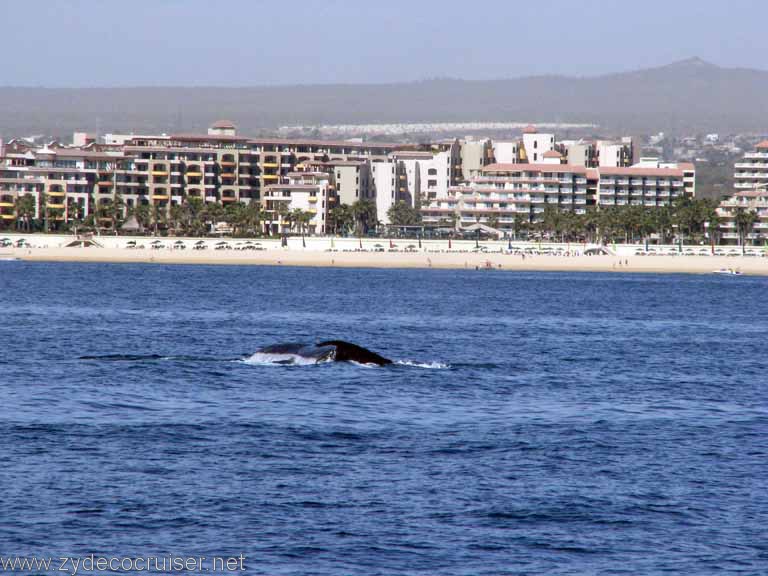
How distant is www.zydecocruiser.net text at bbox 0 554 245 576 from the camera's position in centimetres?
2052

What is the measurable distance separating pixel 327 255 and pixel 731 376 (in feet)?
491

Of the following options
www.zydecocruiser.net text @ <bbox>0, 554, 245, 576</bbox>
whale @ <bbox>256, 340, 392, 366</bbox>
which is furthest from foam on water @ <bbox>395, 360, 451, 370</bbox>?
www.zydecocruiser.net text @ <bbox>0, 554, 245, 576</bbox>

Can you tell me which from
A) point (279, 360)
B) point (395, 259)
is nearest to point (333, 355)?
point (279, 360)

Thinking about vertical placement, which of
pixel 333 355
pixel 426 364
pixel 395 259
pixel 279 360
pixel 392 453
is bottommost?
pixel 395 259

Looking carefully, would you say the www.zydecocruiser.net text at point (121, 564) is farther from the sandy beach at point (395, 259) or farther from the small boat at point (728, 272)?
the small boat at point (728, 272)

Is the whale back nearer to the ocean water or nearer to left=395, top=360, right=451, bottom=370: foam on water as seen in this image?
the ocean water

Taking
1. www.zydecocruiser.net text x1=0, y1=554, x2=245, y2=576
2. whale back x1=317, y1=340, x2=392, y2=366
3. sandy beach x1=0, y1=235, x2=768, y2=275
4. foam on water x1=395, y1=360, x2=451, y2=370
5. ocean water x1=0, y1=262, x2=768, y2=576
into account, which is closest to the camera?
www.zydecocruiser.net text x1=0, y1=554, x2=245, y2=576

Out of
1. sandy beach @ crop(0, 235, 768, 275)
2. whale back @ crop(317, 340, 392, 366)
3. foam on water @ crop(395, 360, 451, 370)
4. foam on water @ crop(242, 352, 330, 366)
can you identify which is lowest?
sandy beach @ crop(0, 235, 768, 275)

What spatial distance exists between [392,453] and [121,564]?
32.3ft

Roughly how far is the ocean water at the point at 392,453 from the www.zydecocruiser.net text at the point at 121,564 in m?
0.30

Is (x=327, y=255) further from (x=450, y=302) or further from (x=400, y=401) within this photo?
(x=400, y=401)

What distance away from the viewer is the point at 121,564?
20812 millimetres

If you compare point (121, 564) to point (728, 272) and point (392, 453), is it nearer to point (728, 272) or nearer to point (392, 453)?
point (392, 453)

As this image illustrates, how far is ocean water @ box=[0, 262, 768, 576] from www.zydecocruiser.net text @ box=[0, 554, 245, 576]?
0.30 metres
